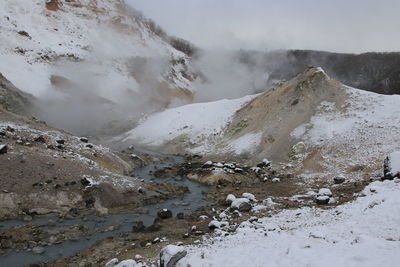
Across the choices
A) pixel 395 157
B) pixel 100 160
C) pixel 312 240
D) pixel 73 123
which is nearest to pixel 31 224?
pixel 100 160

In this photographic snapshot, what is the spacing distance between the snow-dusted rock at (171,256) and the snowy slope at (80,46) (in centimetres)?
5215

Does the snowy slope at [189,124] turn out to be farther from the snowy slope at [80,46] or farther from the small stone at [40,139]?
the small stone at [40,139]

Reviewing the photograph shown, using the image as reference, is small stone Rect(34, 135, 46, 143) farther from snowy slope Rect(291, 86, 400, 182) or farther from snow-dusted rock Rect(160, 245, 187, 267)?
snowy slope Rect(291, 86, 400, 182)

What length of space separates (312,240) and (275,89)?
34839 millimetres

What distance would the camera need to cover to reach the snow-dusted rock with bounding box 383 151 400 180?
20256 millimetres

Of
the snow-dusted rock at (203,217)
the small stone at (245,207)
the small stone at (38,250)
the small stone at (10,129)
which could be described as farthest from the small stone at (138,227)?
the small stone at (10,129)

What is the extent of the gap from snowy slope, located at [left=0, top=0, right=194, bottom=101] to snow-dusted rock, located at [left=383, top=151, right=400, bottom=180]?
53.7 m

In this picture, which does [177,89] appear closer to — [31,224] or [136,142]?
[136,142]

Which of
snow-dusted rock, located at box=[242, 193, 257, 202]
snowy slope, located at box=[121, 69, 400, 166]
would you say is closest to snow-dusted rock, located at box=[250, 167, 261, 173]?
snowy slope, located at box=[121, 69, 400, 166]

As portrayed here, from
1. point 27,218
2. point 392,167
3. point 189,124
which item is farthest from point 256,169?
point 189,124

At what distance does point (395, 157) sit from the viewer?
2156 cm

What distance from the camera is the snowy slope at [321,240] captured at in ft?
36.4

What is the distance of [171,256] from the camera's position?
12.8m

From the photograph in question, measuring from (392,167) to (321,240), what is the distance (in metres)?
11.0
